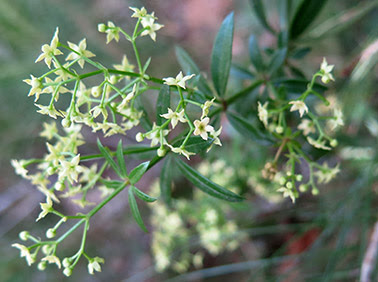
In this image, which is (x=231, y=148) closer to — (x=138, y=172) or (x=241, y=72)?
(x=241, y=72)

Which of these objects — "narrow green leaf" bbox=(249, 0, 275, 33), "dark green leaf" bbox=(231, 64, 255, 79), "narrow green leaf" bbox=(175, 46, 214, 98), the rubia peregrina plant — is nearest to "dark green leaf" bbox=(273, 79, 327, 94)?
the rubia peregrina plant

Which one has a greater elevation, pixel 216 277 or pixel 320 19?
pixel 320 19

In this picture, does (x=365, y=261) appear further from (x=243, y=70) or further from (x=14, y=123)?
(x=14, y=123)

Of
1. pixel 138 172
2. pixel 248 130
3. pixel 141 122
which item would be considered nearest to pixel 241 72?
pixel 248 130

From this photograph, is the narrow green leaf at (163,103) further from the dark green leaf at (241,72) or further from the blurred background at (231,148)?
the blurred background at (231,148)

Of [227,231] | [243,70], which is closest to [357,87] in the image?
[243,70]
